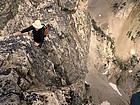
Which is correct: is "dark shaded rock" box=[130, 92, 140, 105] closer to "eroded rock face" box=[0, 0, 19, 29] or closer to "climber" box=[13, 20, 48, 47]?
"eroded rock face" box=[0, 0, 19, 29]

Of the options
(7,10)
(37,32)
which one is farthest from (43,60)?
(7,10)

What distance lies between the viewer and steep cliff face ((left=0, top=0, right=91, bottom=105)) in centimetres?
1672

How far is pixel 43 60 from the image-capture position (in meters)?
20.4

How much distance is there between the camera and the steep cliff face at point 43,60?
1672 centimetres

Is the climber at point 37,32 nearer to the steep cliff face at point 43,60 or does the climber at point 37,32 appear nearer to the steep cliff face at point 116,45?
the steep cliff face at point 43,60

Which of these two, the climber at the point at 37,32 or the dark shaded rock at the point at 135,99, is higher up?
the dark shaded rock at the point at 135,99

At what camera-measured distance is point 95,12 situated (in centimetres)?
4428

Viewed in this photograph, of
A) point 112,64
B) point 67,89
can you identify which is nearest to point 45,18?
point 67,89

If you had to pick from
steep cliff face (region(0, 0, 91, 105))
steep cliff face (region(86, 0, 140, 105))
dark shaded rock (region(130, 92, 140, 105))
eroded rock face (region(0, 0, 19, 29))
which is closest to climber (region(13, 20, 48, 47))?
steep cliff face (region(0, 0, 91, 105))

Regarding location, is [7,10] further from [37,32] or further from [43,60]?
[43,60]

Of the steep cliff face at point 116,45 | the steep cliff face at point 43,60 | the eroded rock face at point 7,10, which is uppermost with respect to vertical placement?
the steep cliff face at point 116,45

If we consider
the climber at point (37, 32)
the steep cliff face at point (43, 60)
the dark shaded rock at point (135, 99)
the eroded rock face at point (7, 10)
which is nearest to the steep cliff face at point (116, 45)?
Result: the dark shaded rock at point (135, 99)

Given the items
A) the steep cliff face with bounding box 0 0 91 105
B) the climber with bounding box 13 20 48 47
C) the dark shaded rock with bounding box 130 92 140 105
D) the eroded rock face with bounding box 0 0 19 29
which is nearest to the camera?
the steep cliff face with bounding box 0 0 91 105

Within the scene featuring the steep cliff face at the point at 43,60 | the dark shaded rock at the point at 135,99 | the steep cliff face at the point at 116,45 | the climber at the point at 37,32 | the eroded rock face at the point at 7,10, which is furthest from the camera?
the steep cliff face at the point at 116,45
